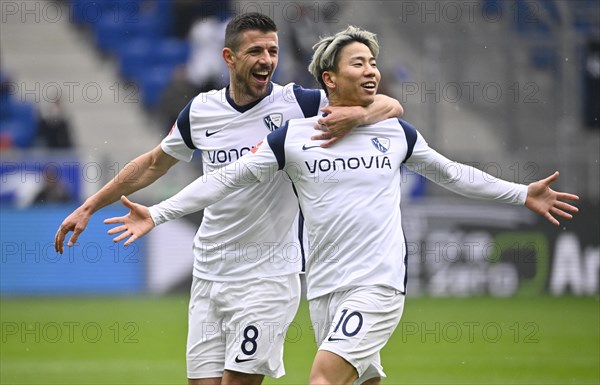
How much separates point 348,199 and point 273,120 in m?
0.93

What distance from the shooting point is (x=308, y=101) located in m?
6.38

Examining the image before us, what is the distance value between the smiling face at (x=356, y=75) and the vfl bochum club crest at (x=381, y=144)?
0.20 m

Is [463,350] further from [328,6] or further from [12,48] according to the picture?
[12,48]

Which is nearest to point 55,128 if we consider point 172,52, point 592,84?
point 172,52

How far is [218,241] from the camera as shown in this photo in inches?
256

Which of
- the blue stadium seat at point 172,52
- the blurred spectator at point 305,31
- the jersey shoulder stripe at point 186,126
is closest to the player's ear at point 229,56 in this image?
the jersey shoulder stripe at point 186,126

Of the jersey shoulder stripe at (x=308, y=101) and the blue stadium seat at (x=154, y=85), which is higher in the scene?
the jersey shoulder stripe at (x=308, y=101)

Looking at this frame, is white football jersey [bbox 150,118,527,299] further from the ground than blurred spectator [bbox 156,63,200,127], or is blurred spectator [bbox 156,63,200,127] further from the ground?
white football jersey [bbox 150,118,527,299]

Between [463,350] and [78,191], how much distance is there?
21.6 feet

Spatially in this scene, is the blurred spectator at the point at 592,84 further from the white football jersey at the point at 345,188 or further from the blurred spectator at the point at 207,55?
the white football jersey at the point at 345,188

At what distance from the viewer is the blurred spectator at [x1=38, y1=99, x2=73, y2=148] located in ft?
60.0

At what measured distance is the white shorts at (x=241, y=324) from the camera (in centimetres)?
632

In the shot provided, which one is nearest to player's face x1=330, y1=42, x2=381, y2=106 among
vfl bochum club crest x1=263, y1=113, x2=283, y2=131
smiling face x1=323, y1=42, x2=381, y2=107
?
smiling face x1=323, y1=42, x2=381, y2=107

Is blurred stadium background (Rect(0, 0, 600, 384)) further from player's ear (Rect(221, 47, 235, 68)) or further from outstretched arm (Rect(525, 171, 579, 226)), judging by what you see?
player's ear (Rect(221, 47, 235, 68))
